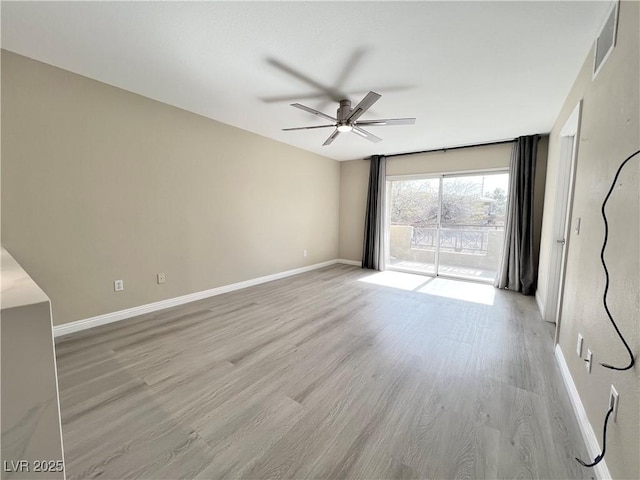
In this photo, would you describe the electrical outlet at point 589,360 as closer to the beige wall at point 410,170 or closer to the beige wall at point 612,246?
the beige wall at point 612,246

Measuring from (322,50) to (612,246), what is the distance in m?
2.19

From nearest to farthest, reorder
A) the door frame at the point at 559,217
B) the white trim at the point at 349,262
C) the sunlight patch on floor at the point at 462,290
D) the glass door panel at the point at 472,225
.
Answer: the door frame at the point at 559,217 → the sunlight patch on floor at the point at 462,290 → the glass door panel at the point at 472,225 → the white trim at the point at 349,262

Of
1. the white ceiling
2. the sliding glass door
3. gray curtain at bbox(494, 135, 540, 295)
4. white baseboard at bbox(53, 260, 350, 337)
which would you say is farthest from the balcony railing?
white baseboard at bbox(53, 260, 350, 337)

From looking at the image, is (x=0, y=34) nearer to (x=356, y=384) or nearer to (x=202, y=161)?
(x=202, y=161)

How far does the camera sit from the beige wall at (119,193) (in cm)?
225

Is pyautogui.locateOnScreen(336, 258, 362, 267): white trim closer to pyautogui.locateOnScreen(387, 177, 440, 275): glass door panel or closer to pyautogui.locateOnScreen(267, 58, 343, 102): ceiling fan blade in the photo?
pyautogui.locateOnScreen(387, 177, 440, 275): glass door panel

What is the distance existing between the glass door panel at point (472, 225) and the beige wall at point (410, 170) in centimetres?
25

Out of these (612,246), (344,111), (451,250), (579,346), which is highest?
(344,111)

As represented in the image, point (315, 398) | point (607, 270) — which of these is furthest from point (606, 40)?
point (315, 398)

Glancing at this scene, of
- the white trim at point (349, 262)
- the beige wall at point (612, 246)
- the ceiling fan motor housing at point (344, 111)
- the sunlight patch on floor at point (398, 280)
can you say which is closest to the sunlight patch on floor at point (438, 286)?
the sunlight patch on floor at point (398, 280)

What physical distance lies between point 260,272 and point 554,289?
397cm

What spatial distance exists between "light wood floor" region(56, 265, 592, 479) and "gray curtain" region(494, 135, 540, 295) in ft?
4.23

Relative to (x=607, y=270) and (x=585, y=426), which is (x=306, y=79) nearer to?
(x=607, y=270)

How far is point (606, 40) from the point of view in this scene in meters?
1.59
